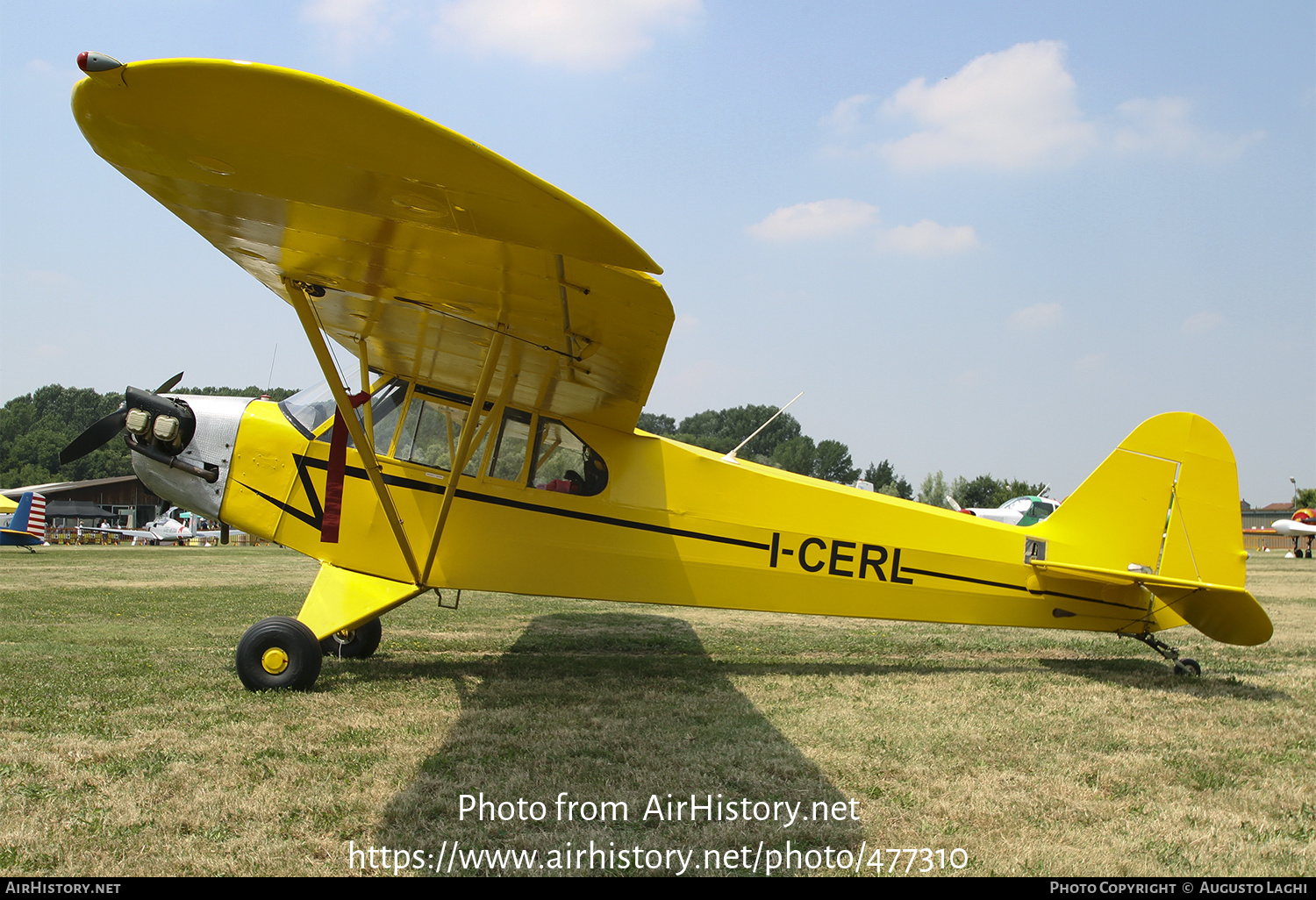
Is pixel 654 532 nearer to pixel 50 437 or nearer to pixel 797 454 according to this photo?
pixel 797 454

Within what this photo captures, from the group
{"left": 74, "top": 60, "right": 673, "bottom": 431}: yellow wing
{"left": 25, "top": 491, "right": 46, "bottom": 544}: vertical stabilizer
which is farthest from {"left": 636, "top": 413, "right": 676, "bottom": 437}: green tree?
{"left": 74, "top": 60, "right": 673, "bottom": 431}: yellow wing

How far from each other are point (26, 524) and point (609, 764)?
31108 mm

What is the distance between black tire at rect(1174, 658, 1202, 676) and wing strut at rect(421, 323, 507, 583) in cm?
591

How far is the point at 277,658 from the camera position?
17.3 ft

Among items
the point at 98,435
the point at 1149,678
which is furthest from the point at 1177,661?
the point at 98,435

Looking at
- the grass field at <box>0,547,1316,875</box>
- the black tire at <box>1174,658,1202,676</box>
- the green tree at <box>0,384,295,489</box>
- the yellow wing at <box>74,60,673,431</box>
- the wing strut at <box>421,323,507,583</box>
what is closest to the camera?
the yellow wing at <box>74,60,673,431</box>

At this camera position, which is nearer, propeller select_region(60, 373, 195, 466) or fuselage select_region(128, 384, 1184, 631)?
propeller select_region(60, 373, 195, 466)

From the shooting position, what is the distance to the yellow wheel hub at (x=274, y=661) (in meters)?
5.26

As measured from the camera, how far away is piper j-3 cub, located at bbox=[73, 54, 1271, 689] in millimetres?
4168

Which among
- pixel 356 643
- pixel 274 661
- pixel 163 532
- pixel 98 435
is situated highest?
pixel 98 435

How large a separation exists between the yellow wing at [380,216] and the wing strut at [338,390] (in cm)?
12

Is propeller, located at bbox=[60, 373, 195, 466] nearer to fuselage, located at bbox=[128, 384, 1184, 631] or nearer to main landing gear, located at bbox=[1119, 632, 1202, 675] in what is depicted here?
fuselage, located at bbox=[128, 384, 1184, 631]
